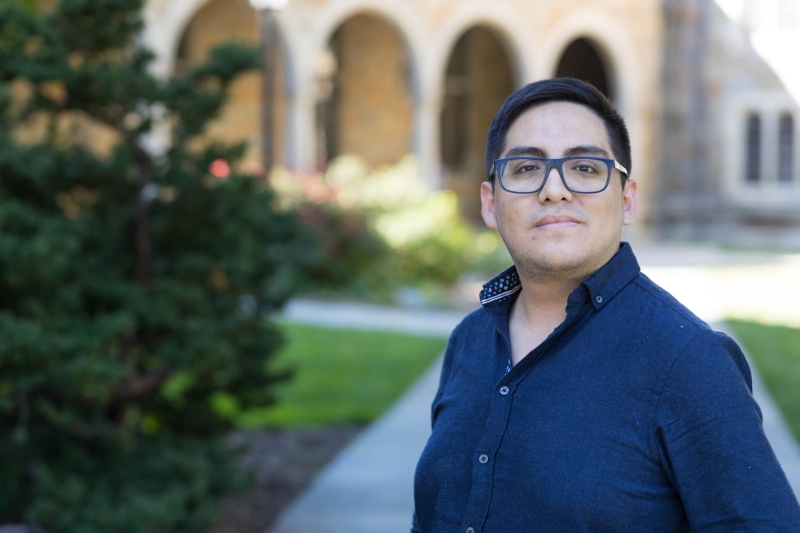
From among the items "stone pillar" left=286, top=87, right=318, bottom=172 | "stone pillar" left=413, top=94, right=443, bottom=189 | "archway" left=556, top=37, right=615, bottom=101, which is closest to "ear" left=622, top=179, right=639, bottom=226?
"stone pillar" left=286, top=87, right=318, bottom=172

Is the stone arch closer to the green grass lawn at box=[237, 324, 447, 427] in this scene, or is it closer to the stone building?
the stone building

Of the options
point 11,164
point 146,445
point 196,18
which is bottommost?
point 146,445

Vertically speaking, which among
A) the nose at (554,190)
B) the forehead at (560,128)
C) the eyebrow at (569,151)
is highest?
the forehead at (560,128)

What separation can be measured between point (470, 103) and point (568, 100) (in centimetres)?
2159

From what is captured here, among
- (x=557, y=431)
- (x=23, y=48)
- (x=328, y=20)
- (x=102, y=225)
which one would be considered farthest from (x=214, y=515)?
(x=328, y=20)

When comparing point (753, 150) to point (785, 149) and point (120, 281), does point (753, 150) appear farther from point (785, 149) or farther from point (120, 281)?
point (120, 281)

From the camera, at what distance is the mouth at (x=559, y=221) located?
5.16ft

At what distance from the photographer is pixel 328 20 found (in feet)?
55.7

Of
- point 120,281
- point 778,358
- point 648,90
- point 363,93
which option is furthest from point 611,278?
point 648,90

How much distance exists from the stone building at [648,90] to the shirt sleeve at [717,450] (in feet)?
55.5

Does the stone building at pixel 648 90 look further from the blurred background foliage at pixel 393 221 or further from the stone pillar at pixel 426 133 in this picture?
the blurred background foliage at pixel 393 221

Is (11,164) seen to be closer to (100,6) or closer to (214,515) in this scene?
(100,6)

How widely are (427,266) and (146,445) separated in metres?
9.10

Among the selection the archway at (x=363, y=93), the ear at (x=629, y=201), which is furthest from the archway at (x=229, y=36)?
the ear at (x=629, y=201)
